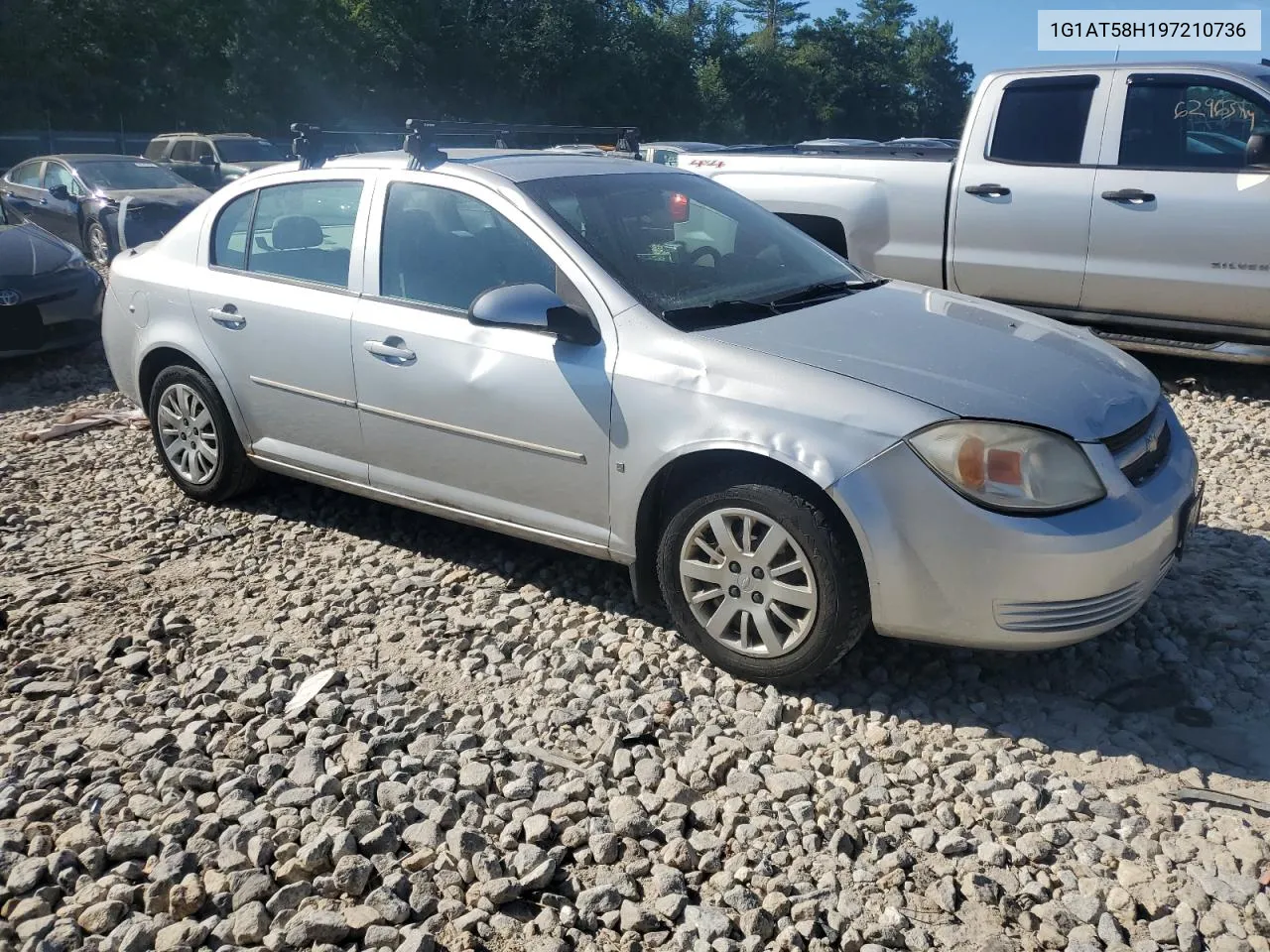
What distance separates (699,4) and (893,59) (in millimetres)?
15785

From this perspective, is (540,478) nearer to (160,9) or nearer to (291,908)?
(291,908)

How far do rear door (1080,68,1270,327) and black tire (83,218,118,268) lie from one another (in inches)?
483

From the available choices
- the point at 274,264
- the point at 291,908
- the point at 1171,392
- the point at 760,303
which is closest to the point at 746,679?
the point at 760,303

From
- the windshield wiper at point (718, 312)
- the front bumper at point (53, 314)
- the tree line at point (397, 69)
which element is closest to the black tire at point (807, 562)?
the windshield wiper at point (718, 312)

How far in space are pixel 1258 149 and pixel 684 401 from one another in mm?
4709

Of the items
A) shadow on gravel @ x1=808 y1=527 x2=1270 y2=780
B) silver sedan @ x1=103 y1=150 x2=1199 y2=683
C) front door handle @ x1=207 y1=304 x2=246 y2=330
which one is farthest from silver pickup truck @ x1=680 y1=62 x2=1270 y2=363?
front door handle @ x1=207 y1=304 x2=246 y2=330

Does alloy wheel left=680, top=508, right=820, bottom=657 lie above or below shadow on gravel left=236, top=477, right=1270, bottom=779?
above

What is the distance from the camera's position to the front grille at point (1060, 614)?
3.40m

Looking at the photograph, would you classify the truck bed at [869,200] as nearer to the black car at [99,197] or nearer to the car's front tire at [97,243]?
the black car at [99,197]

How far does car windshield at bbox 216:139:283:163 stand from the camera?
22.7m

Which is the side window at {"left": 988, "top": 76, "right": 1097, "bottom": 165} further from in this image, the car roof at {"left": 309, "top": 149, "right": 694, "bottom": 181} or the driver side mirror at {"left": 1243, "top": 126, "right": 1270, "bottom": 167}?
the car roof at {"left": 309, "top": 149, "right": 694, "bottom": 181}

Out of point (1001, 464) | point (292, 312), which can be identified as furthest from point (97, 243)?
point (1001, 464)

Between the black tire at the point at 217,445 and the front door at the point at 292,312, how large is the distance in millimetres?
194

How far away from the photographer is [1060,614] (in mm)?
3412
